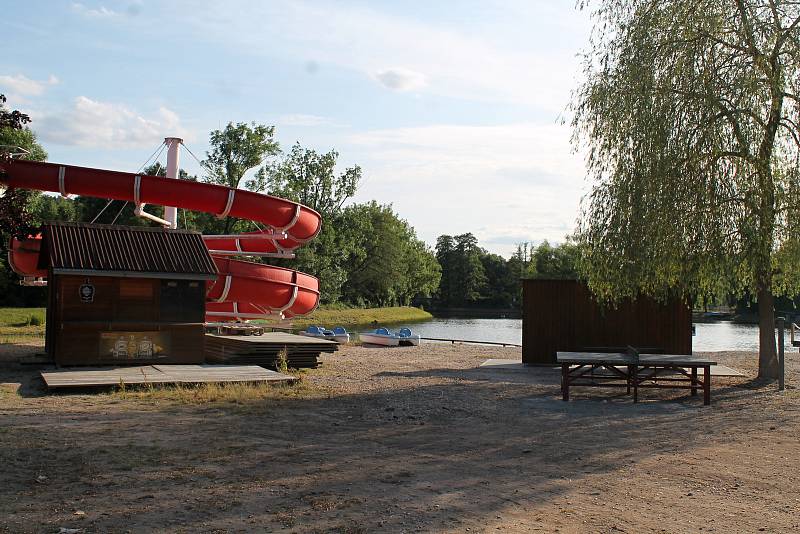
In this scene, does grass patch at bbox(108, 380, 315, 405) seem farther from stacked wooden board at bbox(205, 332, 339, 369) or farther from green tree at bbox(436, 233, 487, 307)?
green tree at bbox(436, 233, 487, 307)

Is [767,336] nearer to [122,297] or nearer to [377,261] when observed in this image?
[122,297]

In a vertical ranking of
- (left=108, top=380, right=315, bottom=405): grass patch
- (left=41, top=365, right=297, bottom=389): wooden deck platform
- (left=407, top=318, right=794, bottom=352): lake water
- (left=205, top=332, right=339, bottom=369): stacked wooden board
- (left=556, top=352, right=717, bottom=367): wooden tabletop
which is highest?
(left=556, top=352, right=717, bottom=367): wooden tabletop

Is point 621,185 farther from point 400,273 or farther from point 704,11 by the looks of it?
point 400,273

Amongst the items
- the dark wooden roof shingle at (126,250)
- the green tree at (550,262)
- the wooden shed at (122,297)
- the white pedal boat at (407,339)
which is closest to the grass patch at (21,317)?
the white pedal boat at (407,339)

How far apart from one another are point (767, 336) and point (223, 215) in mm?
12188

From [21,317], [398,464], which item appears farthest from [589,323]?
[21,317]

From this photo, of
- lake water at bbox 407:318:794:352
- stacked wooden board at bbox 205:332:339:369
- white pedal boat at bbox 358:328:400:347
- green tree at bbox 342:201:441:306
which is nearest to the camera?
stacked wooden board at bbox 205:332:339:369

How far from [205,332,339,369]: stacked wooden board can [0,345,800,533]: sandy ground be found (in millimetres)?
3467

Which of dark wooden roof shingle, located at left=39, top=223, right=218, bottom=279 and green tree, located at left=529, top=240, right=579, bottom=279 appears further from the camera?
green tree, located at left=529, top=240, right=579, bottom=279

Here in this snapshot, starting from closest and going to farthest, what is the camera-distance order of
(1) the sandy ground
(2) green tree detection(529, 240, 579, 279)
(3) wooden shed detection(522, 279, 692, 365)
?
(1) the sandy ground
(3) wooden shed detection(522, 279, 692, 365)
(2) green tree detection(529, 240, 579, 279)

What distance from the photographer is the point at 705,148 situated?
13859mm

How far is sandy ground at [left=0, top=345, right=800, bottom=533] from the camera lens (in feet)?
19.1

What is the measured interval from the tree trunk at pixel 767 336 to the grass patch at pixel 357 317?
103 feet

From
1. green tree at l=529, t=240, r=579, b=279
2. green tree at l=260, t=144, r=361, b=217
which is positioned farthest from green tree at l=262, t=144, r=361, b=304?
green tree at l=529, t=240, r=579, b=279
